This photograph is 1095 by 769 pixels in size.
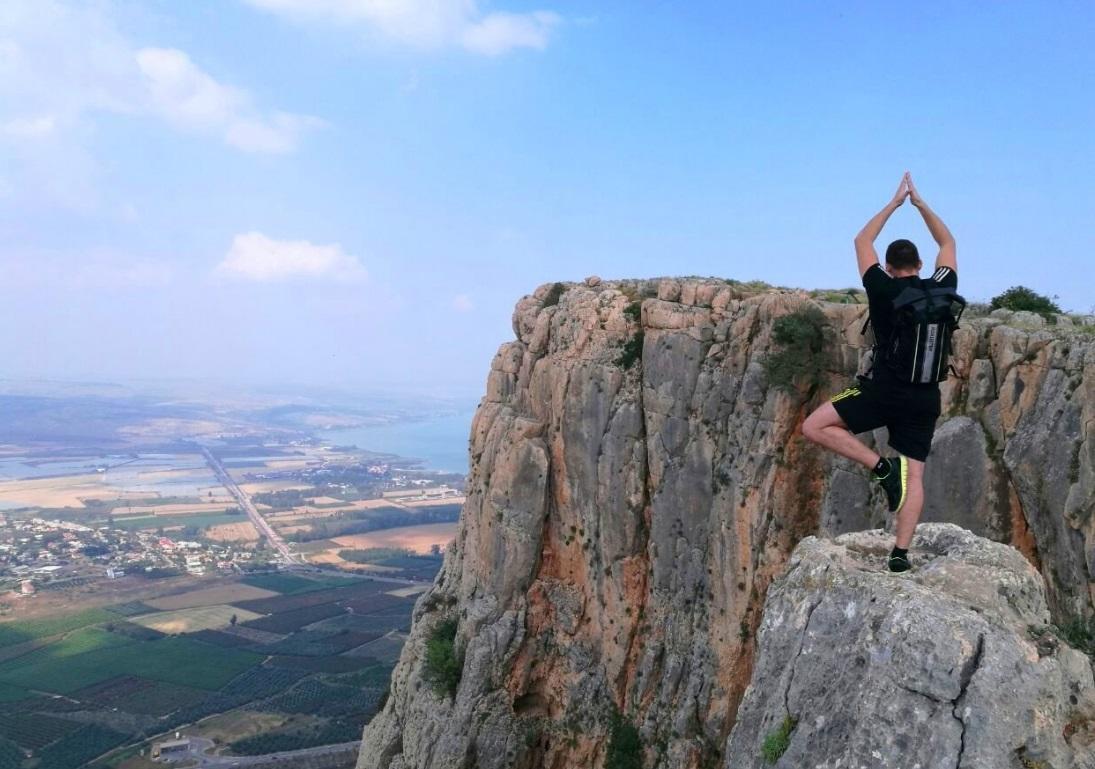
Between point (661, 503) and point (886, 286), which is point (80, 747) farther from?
point (886, 286)

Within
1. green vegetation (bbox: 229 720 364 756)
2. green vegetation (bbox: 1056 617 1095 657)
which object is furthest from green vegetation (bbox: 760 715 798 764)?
green vegetation (bbox: 229 720 364 756)

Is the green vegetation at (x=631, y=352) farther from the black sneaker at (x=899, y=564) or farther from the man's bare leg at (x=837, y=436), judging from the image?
the black sneaker at (x=899, y=564)

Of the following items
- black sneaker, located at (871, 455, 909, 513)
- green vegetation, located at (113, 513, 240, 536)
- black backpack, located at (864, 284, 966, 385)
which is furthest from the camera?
green vegetation, located at (113, 513, 240, 536)

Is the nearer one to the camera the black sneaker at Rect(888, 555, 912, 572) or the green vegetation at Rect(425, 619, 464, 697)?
the black sneaker at Rect(888, 555, 912, 572)

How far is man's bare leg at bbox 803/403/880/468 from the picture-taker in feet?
30.5

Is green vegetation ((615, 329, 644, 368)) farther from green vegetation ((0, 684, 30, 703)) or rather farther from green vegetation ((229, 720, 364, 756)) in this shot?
green vegetation ((0, 684, 30, 703))

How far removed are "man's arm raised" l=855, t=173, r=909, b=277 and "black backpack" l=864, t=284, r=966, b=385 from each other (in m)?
0.67

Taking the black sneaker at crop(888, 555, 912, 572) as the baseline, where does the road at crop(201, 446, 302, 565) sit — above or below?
below

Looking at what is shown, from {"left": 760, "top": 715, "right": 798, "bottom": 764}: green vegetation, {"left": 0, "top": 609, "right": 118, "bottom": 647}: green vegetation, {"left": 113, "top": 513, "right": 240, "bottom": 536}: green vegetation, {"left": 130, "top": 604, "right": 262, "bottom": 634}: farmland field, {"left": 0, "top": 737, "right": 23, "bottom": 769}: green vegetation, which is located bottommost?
{"left": 0, "top": 737, "right": 23, "bottom": 769}: green vegetation

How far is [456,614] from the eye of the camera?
36406 millimetres

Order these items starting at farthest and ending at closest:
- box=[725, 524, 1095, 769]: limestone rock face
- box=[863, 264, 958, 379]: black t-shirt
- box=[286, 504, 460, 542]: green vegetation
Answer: box=[286, 504, 460, 542]: green vegetation, box=[863, 264, 958, 379]: black t-shirt, box=[725, 524, 1095, 769]: limestone rock face

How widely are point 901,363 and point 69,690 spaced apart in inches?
3805

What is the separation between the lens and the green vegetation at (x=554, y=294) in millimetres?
36094

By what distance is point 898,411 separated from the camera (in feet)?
29.2
